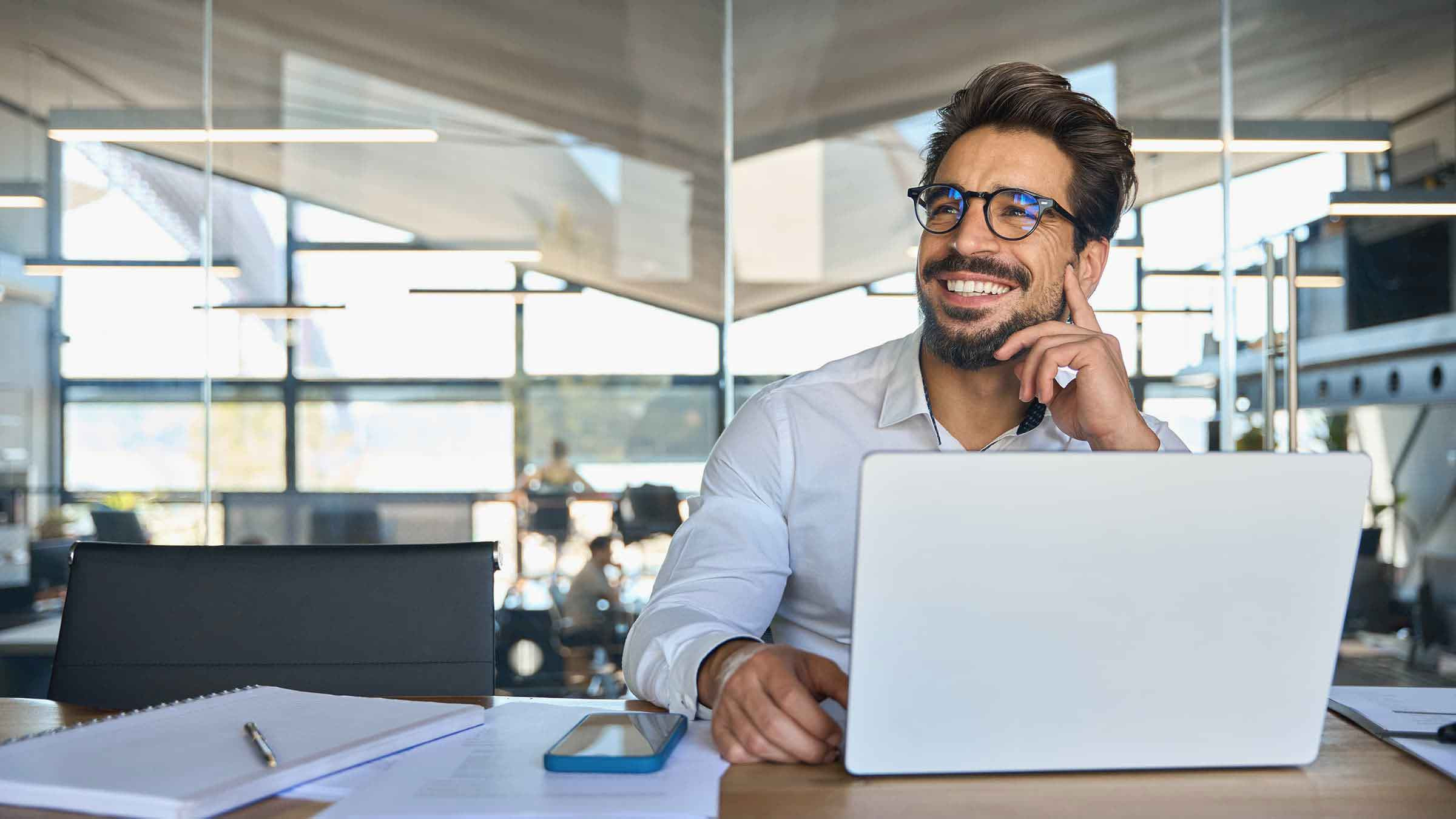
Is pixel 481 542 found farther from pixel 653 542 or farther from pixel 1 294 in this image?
pixel 1 294

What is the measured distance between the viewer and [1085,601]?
2.63 feet

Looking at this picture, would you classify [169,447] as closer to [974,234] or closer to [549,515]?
[549,515]

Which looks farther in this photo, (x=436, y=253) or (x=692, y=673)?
(x=436, y=253)

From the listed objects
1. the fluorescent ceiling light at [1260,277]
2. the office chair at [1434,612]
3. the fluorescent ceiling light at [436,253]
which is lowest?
the office chair at [1434,612]

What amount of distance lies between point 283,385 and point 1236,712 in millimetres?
3751

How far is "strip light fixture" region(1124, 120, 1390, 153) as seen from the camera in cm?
406

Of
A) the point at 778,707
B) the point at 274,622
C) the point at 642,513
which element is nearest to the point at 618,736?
the point at 778,707

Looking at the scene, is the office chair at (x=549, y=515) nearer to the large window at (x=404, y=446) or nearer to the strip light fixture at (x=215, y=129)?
the large window at (x=404, y=446)

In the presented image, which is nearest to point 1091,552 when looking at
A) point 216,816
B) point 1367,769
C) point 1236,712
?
point 1236,712

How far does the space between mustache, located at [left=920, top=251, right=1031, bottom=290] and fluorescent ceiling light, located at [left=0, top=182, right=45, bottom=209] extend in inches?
147

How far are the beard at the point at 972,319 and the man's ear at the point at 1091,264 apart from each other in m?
0.11

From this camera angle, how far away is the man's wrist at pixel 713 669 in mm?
1089

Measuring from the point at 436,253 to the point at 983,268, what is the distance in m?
2.86

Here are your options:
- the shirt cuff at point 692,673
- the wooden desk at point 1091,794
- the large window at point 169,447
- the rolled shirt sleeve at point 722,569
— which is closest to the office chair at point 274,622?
the rolled shirt sleeve at point 722,569
